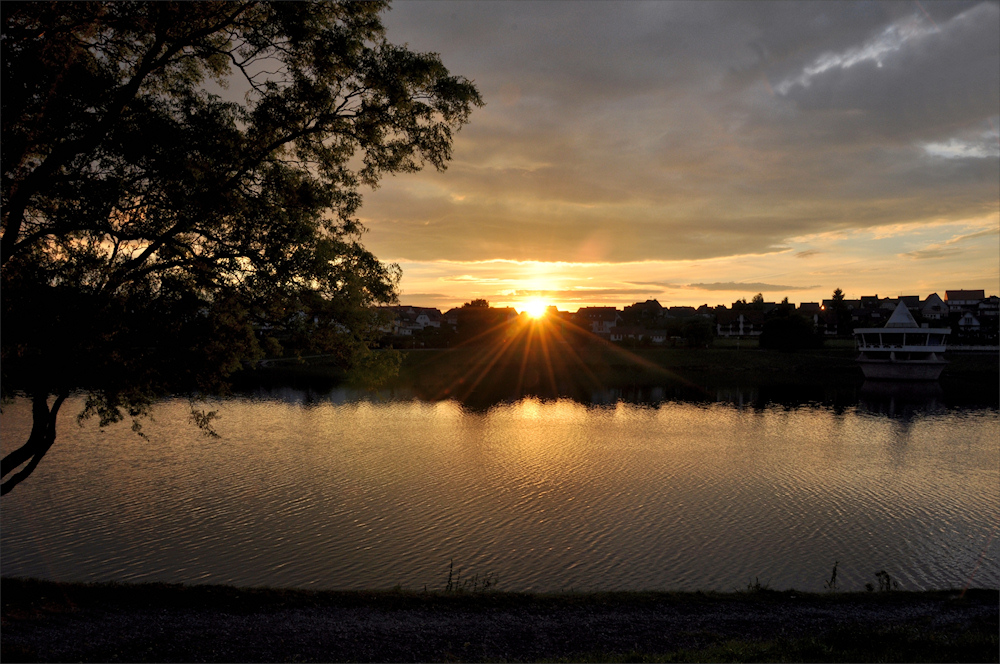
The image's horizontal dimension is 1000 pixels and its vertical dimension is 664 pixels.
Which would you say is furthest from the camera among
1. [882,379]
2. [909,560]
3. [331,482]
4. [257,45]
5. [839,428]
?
[882,379]

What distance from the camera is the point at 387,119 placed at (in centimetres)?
1709

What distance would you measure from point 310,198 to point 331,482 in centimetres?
1928

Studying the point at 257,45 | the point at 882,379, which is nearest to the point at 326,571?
the point at 257,45

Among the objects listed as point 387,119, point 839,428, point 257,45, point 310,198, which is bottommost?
point 839,428

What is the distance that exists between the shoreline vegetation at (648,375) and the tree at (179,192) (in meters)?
50.4

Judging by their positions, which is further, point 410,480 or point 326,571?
point 410,480

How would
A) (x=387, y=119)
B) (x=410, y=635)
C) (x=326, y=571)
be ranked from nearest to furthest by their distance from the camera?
(x=410, y=635)
(x=387, y=119)
(x=326, y=571)

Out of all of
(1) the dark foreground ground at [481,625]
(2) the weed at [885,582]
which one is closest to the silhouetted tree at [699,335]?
(2) the weed at [885,582]

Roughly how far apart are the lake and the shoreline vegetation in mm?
26791

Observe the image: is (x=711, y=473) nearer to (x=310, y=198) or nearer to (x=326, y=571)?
(x=326, y=571)

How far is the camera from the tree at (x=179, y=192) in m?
13.7

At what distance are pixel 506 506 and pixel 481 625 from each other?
13.2 meters

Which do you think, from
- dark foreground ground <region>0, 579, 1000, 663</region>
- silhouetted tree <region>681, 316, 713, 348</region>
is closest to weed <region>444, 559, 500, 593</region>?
dark foreground ground <region>0, 579, 1000, 663</region>

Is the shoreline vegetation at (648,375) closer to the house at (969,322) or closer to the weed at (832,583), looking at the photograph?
the weed at (832,583)
